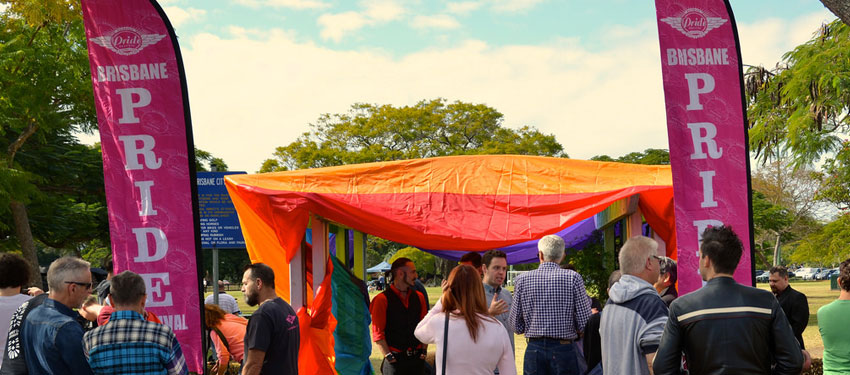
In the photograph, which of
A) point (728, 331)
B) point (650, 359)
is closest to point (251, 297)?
point (650, 359)

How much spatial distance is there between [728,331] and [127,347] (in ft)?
9.08

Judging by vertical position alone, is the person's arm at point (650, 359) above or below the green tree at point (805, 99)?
below

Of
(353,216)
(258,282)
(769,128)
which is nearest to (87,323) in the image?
(258,282)

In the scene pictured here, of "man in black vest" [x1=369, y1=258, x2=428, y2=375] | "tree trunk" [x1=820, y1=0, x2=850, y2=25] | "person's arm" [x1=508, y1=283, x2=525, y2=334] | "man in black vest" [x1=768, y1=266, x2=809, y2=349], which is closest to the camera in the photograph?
"person's arm" [x1=508, y1=283, x2=525, y2=334]

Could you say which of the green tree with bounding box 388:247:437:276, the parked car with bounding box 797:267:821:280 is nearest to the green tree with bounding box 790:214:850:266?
the green tree with bounding box 388:247:437:276

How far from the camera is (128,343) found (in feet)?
12.5

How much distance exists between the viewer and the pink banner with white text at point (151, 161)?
242 inches

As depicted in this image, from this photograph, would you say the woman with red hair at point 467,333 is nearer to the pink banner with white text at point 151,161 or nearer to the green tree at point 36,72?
the pink banner with white text at point 151,161

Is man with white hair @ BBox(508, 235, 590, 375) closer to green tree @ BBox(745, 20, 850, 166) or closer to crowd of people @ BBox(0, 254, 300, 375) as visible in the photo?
crowd of people @ BBox(0, 254, 300, 375)

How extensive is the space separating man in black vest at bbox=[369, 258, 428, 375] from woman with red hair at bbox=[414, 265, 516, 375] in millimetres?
3176

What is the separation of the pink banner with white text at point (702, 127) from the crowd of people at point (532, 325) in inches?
29.1

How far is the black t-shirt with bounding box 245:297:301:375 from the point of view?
4910 mm

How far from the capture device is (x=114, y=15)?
626cm

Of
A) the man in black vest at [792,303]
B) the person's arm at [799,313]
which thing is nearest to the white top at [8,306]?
the man in black vest at [792,303]
